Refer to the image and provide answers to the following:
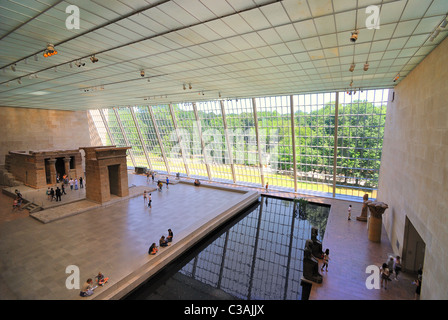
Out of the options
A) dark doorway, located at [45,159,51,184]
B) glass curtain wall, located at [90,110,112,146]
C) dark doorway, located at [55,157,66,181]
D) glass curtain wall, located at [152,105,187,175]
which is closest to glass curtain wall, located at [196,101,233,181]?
glass curtain wall, located at [152,105,187,175]

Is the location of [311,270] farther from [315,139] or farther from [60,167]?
[60,167]

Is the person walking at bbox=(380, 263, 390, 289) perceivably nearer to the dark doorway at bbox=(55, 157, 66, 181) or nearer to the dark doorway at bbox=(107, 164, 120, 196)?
the dark doorway at bbox=(107, 164, 120, 196)

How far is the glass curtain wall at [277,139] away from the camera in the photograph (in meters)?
17.5

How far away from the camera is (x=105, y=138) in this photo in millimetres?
36156

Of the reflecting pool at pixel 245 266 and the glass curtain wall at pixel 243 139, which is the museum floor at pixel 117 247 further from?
the glass curtain wall at pixel 243 139

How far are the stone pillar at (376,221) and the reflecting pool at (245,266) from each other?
2.51 metres

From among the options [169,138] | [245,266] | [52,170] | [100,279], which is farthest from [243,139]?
[52,170]

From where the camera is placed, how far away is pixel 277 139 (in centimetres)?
2108

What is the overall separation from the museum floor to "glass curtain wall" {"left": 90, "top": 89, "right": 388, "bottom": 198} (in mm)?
4060

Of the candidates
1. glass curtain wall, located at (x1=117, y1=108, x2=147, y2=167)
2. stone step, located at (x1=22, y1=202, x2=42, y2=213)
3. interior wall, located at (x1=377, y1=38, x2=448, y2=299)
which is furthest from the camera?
glass curtain wall, located at (x1=117, y1=108, x2=147, y2=167)

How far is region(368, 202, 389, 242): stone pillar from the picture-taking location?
37.4 ft

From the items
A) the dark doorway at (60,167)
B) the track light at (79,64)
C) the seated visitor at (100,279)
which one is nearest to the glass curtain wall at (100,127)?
the dark doorway at (60,167)

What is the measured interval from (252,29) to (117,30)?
4.36m

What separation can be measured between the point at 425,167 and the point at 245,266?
7939 mm
